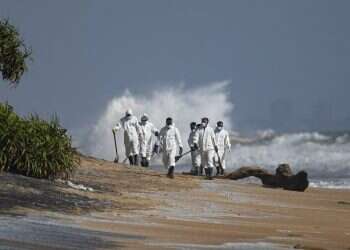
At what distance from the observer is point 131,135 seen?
32438mm

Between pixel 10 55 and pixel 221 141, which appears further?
pixel 221 141

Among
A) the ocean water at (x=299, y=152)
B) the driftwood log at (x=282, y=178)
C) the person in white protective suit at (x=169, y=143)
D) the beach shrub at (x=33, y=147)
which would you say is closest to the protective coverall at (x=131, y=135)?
the person in white protective suit at (x=169, y=143)

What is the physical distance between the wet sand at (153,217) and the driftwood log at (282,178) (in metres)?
3.91

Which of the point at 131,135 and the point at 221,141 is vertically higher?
the point at 221,141

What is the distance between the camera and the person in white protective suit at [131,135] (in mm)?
32406

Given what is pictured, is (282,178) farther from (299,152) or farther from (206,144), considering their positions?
(299,152)

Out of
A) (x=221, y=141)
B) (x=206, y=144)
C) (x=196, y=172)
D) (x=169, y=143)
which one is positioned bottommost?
(x=196, y=172)

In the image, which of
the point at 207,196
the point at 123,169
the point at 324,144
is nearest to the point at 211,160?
the point at 123,169

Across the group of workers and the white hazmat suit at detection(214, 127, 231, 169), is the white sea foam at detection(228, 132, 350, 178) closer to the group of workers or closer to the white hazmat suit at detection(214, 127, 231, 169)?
the white hazmat suit at detection(214, 127, 231, 169)

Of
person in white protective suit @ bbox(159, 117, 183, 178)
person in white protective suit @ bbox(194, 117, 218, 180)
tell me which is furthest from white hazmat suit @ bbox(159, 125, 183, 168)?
person in white protective suit @ bbox(194, 117, 218, 180)

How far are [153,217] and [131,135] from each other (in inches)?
648

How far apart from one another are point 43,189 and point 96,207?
0.98 metres

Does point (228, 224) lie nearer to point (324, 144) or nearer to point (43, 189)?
point (43, 189)

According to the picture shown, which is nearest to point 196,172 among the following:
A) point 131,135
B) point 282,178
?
point 131,135
